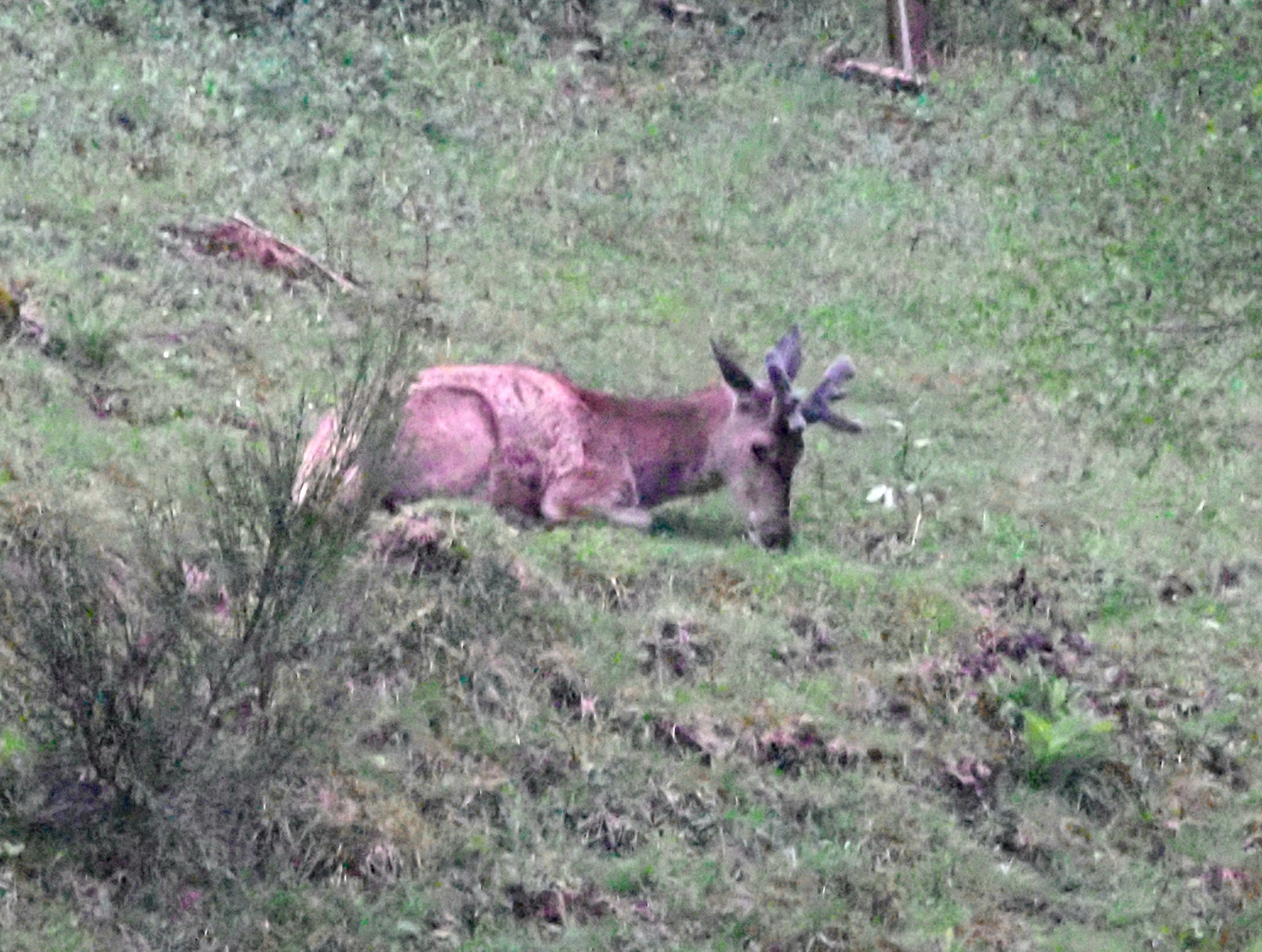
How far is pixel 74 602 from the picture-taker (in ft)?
22.0

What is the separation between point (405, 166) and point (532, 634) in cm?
864

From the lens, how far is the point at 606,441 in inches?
444

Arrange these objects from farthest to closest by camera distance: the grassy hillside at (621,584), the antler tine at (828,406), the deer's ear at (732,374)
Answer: the antler tine at (828,406) → the deer's ear at (732,374) → the grassy hillside at (621,584)

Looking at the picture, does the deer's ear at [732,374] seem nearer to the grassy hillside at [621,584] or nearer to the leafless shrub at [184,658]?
the grassy hillside at [621,584]

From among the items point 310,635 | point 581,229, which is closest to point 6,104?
point 581,229

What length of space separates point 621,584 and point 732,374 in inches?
81.2

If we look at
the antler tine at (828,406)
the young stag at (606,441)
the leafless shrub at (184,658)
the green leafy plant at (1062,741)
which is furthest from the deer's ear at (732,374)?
the leafless shrub at (184,658)

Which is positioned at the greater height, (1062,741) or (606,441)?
(606,441)

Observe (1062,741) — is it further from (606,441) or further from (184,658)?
(184,658)

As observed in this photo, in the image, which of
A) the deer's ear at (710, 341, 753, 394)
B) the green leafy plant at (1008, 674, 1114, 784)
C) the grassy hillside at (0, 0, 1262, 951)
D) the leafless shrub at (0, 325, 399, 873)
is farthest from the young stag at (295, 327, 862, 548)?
the leafless shrub at (0, 325, 399, 873)

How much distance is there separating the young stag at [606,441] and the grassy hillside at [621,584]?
355 millimetres

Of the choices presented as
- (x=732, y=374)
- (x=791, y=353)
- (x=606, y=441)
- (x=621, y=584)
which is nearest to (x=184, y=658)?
(x=621, y=584)

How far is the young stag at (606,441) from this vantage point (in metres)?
10.7

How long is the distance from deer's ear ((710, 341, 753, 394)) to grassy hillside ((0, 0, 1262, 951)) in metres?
0.88
